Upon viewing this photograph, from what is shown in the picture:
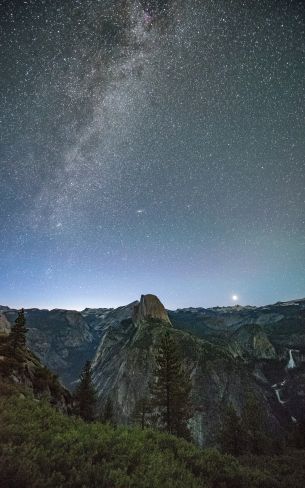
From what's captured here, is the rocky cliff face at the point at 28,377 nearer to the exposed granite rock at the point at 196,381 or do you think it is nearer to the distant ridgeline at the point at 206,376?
the distant ridgeline at the point at 206,376

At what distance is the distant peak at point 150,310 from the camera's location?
524 ft

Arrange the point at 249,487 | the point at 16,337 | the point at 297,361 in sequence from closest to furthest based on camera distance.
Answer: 1. the point at 249,487
2. the point at 16,337
3. the point at 297,361

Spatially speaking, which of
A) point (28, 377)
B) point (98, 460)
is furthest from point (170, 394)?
point (98, 460)

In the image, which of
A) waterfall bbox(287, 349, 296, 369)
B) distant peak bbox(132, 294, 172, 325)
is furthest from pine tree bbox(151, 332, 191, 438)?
waterfall bbox(287, 349, 296, 369)

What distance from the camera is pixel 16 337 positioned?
85.4ft

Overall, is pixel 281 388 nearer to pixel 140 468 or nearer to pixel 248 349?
pixel 248 349

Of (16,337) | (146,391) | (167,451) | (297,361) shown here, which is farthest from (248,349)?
(167,451)

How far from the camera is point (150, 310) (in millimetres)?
162250

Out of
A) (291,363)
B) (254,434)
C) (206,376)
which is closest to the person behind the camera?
(254,434)

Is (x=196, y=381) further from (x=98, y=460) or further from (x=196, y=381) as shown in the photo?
(x=98, y=460)

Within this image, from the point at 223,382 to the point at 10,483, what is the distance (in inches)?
4432

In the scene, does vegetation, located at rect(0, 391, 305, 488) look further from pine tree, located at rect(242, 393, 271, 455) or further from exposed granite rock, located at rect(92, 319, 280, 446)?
exposed granite rock, located at rect(92, 319, 280, 446)

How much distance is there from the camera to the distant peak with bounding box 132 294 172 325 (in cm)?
15962

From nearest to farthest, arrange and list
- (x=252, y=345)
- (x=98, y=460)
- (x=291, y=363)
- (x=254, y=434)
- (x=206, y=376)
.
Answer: (x=98, y=460), (x=254, y=434), (x=206, y=376), (x=291, y=363), (x=252, y=345)
